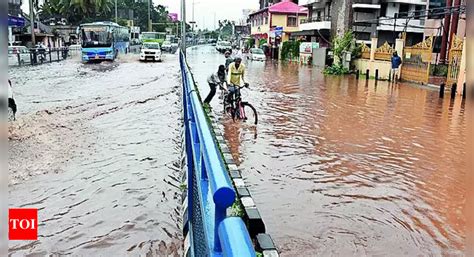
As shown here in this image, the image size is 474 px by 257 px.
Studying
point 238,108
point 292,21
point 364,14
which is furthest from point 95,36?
point 292,21

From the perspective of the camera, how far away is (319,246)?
4516mm

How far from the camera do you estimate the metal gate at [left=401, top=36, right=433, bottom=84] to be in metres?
21.1

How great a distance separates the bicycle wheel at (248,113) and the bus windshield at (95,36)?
25629 mm

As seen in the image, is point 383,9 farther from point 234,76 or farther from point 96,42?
point 234,76

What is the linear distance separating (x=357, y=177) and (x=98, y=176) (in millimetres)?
3862

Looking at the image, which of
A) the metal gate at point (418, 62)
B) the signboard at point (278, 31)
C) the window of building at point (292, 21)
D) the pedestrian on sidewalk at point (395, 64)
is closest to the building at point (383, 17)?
the signboard at point (278, 31)

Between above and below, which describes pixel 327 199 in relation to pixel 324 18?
below

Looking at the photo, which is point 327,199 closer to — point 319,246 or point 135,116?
point 319,246

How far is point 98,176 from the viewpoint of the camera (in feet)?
22.0

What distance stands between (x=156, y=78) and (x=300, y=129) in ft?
47.4

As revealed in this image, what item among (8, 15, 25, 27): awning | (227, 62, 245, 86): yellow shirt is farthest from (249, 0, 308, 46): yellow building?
(227, 62, 245, 86): yellow shirt

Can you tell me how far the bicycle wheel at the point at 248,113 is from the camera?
11.0 metres

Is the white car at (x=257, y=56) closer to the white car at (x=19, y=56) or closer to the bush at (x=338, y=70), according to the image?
the bush at (x=338, y=70)

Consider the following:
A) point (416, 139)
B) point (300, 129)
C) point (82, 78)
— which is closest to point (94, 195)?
point (300, 129)
